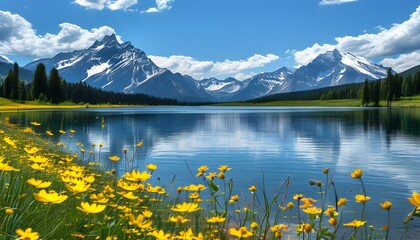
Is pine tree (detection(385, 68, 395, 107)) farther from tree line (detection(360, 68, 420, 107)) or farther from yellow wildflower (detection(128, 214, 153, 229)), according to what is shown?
yellow wildflower (detection(128, 214, 153, 229))

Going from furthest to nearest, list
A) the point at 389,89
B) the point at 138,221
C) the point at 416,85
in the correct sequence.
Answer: the point at 416,85, the point at 389,89, the point at 138,221

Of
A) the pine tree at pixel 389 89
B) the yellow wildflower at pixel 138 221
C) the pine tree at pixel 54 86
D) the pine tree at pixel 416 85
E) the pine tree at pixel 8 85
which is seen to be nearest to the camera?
the yellow wildflower at pixel 138 221

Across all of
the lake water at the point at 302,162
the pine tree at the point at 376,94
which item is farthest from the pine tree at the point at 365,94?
the lake water at the point at 302,162

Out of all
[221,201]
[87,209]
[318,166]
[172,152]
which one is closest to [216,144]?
[172,152]

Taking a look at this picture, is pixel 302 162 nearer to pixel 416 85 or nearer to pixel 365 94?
pixel 365 94

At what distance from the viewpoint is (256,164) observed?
2297cm

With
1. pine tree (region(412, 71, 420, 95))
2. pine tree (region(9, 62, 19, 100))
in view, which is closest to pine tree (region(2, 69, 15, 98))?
pine tree (region(9, 62, 19, 100))

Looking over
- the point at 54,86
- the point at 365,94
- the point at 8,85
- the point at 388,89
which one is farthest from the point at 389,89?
the point at 8,85

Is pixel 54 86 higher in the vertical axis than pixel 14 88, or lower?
higher

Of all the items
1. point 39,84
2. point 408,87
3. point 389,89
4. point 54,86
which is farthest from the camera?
point 408,87

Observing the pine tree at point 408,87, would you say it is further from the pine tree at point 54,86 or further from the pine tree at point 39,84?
the pine tree at point 39,84

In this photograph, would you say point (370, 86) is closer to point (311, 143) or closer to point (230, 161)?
point (311, 143)

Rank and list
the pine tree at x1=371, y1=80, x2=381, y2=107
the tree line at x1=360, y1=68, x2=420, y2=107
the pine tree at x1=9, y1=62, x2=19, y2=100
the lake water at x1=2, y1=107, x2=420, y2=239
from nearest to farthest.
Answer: the lake water at x1=2, y1=107, x2=420, y2=239, the pine tree at x1=9, y1=62, x2=19, y2=100, the tree line at x1=360, y1=68, x2=420, y2=107, the pine tree at x1=371, y1=80, x2=381, y2=107

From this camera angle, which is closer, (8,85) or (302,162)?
(302,162)
